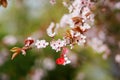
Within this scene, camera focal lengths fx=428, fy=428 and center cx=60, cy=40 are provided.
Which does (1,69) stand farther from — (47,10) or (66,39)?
(66,39)

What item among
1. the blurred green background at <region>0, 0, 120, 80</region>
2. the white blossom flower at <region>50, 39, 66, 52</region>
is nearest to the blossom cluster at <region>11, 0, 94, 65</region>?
the white blossom flower at <region>50, 39, 66, 52</region>

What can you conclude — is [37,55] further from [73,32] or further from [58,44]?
[73,32]

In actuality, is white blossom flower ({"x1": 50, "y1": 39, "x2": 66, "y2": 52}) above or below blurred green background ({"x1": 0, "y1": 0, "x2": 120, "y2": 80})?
below

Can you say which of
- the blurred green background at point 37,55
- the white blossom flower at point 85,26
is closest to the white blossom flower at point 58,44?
the white blossom flower at point 85,26

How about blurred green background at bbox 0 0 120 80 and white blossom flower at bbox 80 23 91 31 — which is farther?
blurred green background at bbox 0 0 120 80

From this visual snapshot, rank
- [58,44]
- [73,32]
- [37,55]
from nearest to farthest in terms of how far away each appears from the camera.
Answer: [73,32], [58,44], [37,55]

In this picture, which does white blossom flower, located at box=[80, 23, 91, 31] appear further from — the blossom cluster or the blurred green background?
the blurred green background

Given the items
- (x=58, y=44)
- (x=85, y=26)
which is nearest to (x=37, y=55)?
(x=58, y=44)

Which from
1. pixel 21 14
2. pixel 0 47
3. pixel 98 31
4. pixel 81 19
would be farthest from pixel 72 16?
pixel 21 14

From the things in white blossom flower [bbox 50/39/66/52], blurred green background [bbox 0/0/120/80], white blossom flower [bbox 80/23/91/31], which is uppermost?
blurred green background [bbox 0/0/120/80]

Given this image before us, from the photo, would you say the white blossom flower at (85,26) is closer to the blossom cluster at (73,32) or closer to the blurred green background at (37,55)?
the blossom cluster at (73,32)

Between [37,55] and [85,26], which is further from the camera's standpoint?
[37,55]
